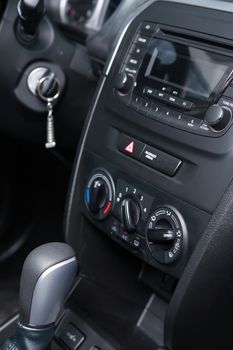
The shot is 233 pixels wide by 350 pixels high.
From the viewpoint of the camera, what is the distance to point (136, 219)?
2.67 ft

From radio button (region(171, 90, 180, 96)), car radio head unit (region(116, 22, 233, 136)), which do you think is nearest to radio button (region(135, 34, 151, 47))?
car radio head unit (region(116, 22, 233, 136))

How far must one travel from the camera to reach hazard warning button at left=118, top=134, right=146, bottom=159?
32.5 inches

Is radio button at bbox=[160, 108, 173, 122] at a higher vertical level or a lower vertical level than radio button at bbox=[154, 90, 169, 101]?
lower

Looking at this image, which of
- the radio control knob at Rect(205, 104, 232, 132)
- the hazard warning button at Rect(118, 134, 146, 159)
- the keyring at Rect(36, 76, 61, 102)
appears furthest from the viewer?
the keyring at Rect(36, 76, 61, 102)

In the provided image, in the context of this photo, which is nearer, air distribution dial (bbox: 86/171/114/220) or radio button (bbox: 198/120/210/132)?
radio button (bbox: 198/120/210/132)

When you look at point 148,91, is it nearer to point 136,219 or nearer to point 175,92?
point 175,92

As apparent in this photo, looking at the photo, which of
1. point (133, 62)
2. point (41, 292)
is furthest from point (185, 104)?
point (41, 292)

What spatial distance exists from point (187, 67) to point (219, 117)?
121 millimetres

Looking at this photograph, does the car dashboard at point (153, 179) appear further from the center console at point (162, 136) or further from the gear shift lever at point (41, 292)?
the gear shift lever at point (41, 292)

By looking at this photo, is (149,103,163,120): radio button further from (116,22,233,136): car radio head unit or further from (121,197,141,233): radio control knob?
(121,197,141,233): radio control knob

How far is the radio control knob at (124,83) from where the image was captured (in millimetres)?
854

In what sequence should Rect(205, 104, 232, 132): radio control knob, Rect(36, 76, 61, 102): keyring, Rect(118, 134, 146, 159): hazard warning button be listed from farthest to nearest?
Rect(36, 76, 61, 102): keyring < Rect(118, 134, 146, 159): hazard warning button < Rect(205, 104, 232, 132): radio control knob

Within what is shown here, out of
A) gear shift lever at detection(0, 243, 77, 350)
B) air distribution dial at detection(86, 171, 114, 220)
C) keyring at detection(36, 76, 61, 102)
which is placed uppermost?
keyring at detection(36, 76, 61, 102)

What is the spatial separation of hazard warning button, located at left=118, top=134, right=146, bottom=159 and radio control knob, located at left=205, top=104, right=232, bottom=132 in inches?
4.9
